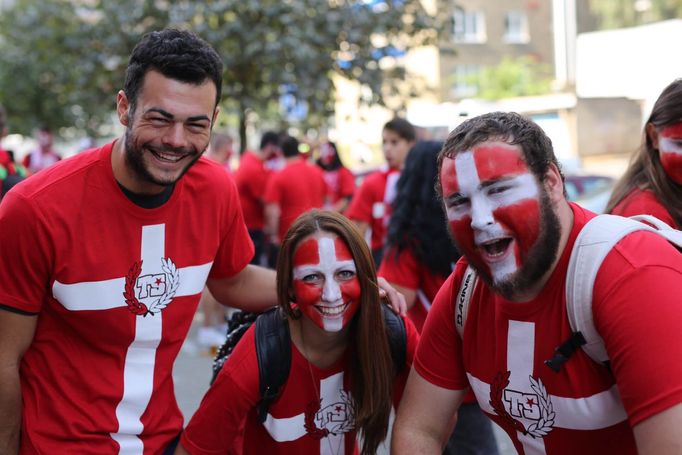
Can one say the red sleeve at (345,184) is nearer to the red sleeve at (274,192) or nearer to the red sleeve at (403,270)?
the red sleeve at (274,192)

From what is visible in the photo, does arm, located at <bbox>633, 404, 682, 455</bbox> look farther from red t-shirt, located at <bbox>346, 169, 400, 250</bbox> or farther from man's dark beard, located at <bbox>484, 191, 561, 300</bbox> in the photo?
red t-shirt, located at <bbox>346, 169, 400, 250</bbox>

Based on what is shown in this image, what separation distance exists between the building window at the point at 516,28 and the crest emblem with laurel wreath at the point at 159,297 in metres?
37.5

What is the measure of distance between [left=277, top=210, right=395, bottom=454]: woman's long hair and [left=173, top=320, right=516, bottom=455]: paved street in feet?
9.03

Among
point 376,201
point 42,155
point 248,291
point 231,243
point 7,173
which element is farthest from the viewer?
point 42,155

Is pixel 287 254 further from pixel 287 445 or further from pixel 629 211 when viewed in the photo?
pixel 629 211

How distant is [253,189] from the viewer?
9008 millimetres

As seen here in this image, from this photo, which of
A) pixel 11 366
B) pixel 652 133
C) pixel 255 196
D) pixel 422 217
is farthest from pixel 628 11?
pixel 11 366

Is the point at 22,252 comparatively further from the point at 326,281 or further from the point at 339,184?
the point at 339,184

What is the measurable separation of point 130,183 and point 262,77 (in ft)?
26.9

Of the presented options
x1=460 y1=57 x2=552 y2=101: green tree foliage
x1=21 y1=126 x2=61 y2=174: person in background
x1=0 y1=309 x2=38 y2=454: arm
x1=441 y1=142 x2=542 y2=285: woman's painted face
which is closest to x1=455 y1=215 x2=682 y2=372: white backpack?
x1=441 y1=142 x2=542 y2=285: woman's painted face

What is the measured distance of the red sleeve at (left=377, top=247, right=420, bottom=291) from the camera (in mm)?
3893

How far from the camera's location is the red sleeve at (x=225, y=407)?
109 inches

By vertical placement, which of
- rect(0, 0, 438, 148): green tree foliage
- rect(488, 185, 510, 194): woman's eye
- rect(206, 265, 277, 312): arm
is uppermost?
rect(0, 0, 438, 148): green tree foliage

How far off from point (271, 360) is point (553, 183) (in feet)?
3.76
